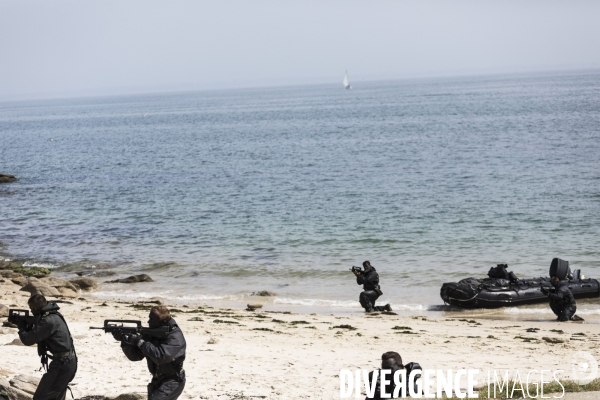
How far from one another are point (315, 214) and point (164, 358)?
89.4ft

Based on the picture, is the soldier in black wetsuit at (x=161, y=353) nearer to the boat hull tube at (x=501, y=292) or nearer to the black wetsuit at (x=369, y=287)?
the black wetsuit at (x=369, y=287)

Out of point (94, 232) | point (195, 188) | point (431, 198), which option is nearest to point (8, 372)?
point (94, 232)

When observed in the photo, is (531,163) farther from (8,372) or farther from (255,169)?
(8,372)

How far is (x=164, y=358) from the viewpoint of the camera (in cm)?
749

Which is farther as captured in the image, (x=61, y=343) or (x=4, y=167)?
(x=4, y=167)

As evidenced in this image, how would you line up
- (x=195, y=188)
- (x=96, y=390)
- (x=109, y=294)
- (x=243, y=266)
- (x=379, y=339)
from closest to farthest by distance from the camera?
1. (x=96, y=390)
2. (x=379, y=339)
3. (x=109, y=294)
4. (x=243, y=266)
5. (x=195, y=188)

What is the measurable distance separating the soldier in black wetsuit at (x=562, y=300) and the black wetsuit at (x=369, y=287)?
13.4 ft

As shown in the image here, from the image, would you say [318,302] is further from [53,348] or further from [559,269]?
[53,348]

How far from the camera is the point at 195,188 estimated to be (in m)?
45.1

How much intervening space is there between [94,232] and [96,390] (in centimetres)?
2316

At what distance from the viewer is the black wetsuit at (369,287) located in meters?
18.4

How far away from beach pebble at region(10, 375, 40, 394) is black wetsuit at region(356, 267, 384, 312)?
1035cm

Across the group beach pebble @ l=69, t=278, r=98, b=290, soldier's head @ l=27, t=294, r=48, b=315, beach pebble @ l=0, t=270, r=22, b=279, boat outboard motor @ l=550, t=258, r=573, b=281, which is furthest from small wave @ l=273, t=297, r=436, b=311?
soldier's head @ l=27, t=294, r=48, b=315

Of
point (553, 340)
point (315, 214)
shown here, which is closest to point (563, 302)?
point (553, 340)
